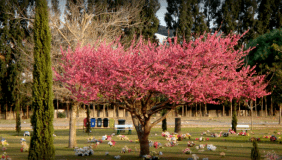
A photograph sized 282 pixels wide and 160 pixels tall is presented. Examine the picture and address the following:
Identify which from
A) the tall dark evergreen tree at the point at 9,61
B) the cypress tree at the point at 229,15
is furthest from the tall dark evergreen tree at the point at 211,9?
the tall dark evergreen tree at the point at 9,61

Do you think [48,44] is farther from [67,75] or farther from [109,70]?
[109,70]

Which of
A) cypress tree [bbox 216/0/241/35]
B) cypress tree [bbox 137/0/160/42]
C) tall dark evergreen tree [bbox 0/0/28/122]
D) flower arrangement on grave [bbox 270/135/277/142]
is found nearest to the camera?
flower arrangement on grave [bbox 270/135/277/142]

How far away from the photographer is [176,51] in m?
11.6

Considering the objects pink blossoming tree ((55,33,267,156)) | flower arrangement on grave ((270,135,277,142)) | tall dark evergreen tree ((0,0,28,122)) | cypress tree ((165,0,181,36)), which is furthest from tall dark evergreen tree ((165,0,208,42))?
pink blossoming tree ((55,33,267,156))

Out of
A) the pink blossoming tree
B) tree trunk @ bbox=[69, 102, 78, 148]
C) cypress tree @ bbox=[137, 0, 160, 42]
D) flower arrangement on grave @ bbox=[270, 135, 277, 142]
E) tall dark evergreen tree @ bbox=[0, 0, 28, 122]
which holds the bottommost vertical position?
flower arrangement on grave @ bbox=[270, 135, 277, 142]

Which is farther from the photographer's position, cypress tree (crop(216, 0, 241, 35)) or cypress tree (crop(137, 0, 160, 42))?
cypress tree (crop(216, 0, 241, 35))

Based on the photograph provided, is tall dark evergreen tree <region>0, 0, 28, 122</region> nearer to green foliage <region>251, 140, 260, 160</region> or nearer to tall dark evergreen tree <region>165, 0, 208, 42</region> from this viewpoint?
tall dark evergreen tree <region>165, 0, 208, 42</region>

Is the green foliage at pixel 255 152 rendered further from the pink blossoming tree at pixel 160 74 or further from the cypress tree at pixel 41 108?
the cypress tree at pixel 41 108

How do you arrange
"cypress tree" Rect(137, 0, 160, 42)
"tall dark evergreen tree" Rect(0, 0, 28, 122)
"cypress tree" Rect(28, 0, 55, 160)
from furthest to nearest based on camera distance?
1. "cypress tree" Rect(137, 0, 160, 42)
2. "tall dark evergreen tree" Rect(0, 0, 28, 122)
3. "cypress tree" Rect(28, 0, 55, 160)

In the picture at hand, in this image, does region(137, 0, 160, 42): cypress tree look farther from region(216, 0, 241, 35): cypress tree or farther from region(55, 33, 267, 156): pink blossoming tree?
region(55, 33, 267, 156): pink blossoming tree

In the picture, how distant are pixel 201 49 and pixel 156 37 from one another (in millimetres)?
37009

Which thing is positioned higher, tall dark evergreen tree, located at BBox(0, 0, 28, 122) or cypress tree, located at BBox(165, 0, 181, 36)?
cypress tree, located at BBox(165, 0, 181, 36)

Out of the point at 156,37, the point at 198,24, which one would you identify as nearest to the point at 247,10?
the point at 198,24

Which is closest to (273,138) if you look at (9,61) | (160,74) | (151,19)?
(160,74)
